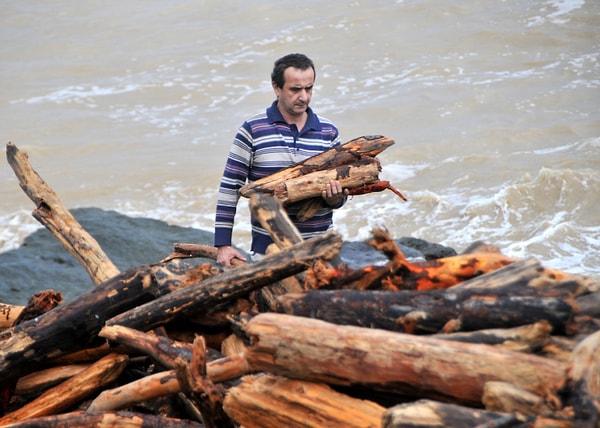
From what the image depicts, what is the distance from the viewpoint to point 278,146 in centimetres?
521

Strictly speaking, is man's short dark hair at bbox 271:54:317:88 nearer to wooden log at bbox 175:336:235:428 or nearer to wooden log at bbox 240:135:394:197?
→ wooden log at bbox 240:135:394:197

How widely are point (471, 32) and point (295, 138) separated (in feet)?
62.1

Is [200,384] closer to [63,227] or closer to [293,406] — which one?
[293,406]

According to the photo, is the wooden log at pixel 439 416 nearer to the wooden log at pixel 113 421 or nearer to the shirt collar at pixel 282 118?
the wooden log at pixel 113 421

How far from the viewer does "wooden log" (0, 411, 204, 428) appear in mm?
3715

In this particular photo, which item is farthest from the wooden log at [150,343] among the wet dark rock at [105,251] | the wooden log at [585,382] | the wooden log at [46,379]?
the wet dark rock at [105,251]

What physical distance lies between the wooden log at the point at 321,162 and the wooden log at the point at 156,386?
5.17ft

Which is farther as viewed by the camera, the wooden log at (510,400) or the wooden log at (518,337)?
the wooden log at (518,337)

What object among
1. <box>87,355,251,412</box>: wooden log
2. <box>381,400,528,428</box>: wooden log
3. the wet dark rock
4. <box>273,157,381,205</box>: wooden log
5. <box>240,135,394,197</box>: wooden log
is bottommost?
the wet dark rock

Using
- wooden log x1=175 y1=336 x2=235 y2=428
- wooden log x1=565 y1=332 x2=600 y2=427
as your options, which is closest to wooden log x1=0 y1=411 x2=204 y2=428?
wooden log x1=175 y1=336 x2=235 y2=428

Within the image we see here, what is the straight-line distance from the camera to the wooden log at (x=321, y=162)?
496 centimetres

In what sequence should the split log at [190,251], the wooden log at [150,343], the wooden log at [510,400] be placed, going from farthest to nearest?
the split log at [190,251] → the wooden log at [150,343] → the wooden log at [510,400]

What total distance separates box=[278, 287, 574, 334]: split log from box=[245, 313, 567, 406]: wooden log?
0.53ft

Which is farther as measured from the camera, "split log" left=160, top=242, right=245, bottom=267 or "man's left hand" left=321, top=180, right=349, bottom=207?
"split log" left=160, top=242, right=245, bottom=267
